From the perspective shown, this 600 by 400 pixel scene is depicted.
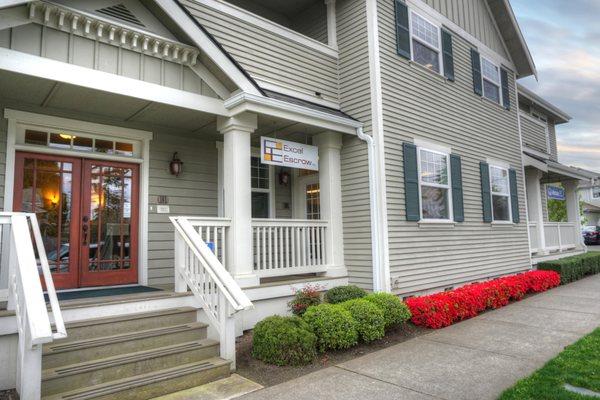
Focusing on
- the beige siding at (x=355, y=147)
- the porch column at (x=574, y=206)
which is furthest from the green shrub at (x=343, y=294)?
the porch column at (x=574, y=206)

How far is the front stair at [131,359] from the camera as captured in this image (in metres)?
3.69

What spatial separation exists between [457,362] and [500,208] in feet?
23.6

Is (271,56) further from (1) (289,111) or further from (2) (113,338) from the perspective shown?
(2) (113,338)

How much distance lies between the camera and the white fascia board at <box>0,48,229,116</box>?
4.50 metres

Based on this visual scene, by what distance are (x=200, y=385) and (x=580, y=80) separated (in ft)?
114

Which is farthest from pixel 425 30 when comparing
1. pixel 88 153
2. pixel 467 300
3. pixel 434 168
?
pixel 88 153

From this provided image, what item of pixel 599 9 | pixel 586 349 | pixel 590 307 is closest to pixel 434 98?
pixel 590 307

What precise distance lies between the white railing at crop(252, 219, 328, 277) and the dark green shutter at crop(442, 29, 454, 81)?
4.94 meters

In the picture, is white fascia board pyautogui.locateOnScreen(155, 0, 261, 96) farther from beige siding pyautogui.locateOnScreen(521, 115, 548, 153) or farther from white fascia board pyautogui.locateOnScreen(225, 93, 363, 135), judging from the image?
beige siding pyautogui.locateOnScreen(521, 115, 548, 153)

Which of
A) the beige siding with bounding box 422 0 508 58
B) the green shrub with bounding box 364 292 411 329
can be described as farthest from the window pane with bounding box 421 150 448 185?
the beige siding with bounding box 422 0 508 58

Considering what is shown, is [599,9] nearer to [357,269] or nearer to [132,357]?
[357,269]

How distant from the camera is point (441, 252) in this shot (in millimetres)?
8609

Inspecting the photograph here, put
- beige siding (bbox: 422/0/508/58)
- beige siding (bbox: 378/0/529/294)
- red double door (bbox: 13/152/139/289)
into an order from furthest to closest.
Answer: beige siding (bbox: 422/0/508/58) < beige siding (bbox: 378/0/529/294) < red double door (bbox: 13/152/139/289)

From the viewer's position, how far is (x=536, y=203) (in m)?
13.4
